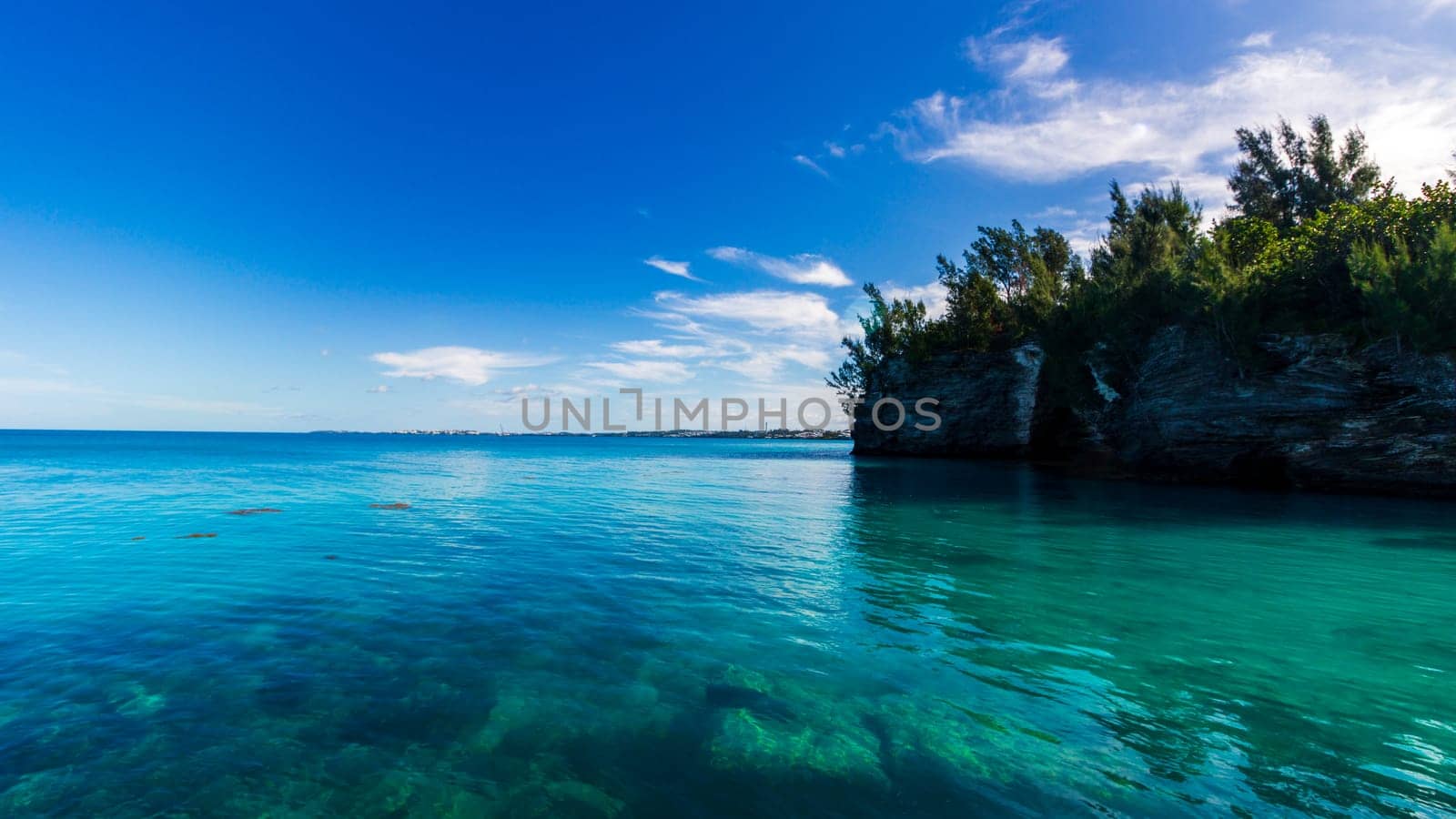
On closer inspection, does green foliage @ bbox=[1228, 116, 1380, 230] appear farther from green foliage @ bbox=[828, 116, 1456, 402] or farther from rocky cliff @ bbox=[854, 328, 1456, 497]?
rocky cliff @ bbox=[854, 328, 1456, 497]

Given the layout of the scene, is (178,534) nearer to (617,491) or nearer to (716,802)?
(617,491)

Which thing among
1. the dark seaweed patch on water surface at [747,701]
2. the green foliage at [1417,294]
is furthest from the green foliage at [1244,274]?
the dark seaweed patch on water surface at [747,701]

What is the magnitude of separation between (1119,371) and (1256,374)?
10.7m

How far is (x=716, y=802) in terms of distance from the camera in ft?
15.6

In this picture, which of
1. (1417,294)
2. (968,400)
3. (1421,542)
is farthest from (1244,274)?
(968,400)

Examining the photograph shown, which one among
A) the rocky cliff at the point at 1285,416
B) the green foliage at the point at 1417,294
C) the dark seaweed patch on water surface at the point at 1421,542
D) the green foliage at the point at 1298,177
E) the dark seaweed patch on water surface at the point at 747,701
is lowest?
the dark seaweed patch on water surface at the point at 1421,542

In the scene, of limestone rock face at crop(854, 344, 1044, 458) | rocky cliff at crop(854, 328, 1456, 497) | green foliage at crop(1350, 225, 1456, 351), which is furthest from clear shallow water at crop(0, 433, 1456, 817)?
limestone rock face at crop(854, 344, 1044, 458)

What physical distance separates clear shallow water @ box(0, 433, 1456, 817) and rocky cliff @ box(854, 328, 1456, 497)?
14383mm

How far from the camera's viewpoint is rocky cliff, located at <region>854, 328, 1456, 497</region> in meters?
26.2

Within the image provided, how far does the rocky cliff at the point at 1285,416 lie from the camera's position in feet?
86.1

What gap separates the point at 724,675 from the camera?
24.5 feet

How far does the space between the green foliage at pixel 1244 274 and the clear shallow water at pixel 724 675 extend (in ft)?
55.3

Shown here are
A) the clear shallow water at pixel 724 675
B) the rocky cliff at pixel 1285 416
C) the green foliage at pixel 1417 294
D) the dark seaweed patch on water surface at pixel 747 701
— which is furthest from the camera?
the rocky cliff at pixel 1285 416

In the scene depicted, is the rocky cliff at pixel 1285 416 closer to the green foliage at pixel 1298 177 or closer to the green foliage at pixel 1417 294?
the green foliage at pixel 1417 294
